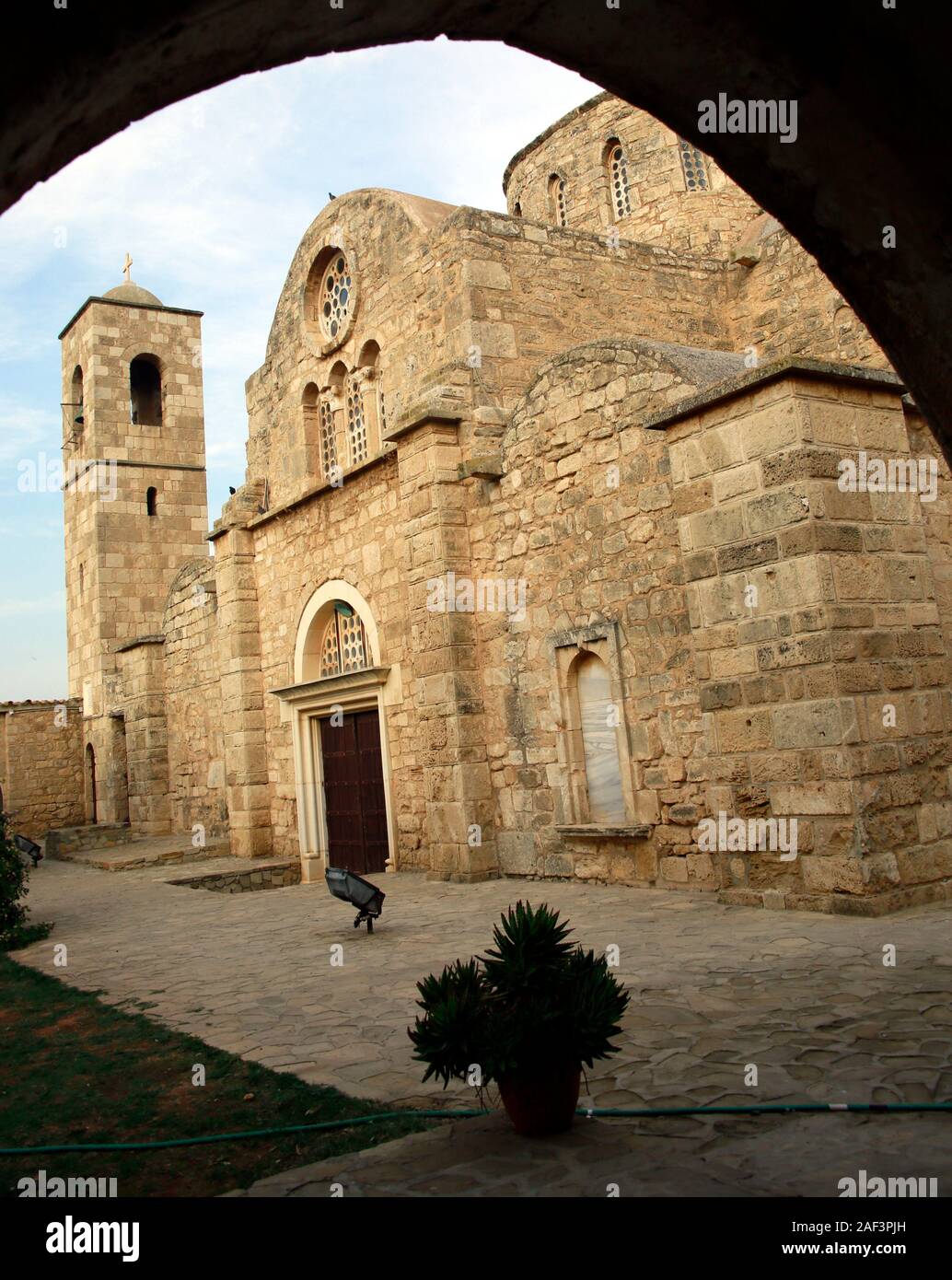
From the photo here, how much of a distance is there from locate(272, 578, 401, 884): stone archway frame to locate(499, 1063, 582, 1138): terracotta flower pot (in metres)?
9.22

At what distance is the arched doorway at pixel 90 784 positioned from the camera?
25.5 meters

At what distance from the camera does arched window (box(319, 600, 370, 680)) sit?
13297mm

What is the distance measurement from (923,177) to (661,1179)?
2.75m

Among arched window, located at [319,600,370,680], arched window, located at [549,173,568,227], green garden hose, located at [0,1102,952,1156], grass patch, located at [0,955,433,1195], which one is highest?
arched window, located at [549,173,568,227]

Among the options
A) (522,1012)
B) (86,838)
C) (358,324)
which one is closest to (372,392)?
(358,324)

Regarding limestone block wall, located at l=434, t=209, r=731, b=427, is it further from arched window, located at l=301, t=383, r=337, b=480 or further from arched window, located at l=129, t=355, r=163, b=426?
arched window, located at l=129, t=355, r=163, b=426

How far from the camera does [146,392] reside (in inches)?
1130

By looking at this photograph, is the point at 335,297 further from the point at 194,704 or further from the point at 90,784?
the point at 90,784

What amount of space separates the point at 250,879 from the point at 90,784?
13581 mm

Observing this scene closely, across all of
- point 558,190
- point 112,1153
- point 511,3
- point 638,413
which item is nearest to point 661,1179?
point 112,1153

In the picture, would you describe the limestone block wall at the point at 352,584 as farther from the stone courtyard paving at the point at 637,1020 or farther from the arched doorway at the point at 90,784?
the arched doorway at the point at 90,784

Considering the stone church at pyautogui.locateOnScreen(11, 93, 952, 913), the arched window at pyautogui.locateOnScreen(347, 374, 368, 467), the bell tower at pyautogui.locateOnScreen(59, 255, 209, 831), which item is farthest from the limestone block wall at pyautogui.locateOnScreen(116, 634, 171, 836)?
the arched window at pyautogui.locateOnScreen(347, 374, 368, 467)

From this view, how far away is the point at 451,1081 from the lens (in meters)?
4.41
